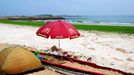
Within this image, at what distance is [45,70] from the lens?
29.6 feet

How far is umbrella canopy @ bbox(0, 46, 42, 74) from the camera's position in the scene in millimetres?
8305

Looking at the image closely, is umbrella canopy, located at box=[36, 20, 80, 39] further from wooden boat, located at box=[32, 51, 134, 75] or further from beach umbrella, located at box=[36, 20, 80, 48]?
wooden boat, located at box=[32, 51, 134, 75]

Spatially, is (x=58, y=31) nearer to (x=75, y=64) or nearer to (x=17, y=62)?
(x=75, y=64)

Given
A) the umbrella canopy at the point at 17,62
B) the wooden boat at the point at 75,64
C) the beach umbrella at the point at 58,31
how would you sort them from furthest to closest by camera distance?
1. the beach umbrella at the point at 58,31
2. the wooden boat at the point at 75,64
3. the umbrella canopy at the point at 17,62

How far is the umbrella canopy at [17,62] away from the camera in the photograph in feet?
27.2

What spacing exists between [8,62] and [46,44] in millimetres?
7287

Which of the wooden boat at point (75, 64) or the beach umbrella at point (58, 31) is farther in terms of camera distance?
the beach umbrella at point (58, 31)

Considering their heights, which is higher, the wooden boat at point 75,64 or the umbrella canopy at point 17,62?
the umbrella canopy at point 17,62

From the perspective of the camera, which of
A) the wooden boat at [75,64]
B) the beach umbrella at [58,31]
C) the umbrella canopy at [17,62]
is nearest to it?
the umbrella canopy at [17,62]

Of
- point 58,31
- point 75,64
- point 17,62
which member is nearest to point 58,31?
point 58,31

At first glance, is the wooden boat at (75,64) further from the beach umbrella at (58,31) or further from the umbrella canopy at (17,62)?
the beach umbrella at (58,31)

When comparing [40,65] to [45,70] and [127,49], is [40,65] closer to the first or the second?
[45,70]

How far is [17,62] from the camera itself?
27.8ft

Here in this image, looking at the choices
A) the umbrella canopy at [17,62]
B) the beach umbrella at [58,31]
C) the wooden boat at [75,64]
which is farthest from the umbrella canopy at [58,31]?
the umbrella canopy at [17,62]
